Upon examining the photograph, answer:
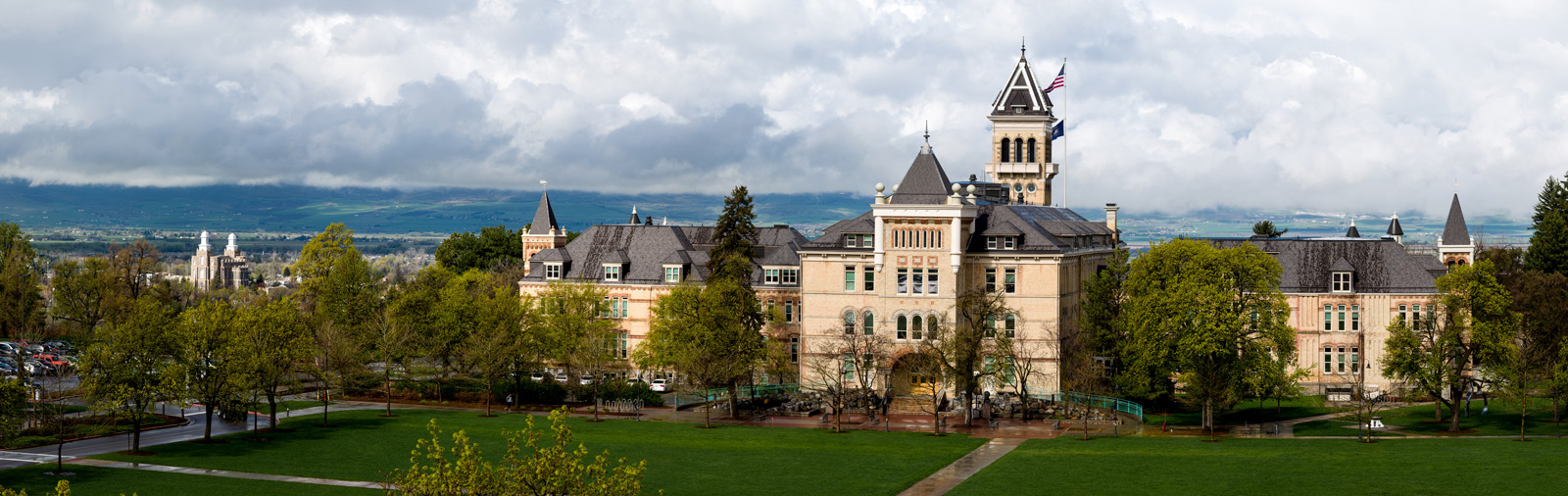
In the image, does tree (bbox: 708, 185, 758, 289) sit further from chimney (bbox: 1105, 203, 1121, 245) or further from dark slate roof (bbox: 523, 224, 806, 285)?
chimney (bbox: 1105, 203, 1121, 245)

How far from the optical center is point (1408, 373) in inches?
3004

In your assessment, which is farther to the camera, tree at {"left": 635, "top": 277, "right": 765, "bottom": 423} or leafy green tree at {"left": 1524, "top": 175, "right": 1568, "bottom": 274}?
leafy green tree at {"left": 1524, "top": 175, "right": 1568, "bottom": 274}

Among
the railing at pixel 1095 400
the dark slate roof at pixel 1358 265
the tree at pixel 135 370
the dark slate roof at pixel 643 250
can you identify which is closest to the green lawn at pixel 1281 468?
the railing at pixel 1095 400

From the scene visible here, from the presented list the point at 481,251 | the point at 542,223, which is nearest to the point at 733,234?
the point at 542,223

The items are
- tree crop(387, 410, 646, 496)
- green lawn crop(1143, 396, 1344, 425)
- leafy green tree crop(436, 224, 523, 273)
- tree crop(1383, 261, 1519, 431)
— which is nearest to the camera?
tree crop(387, 410, 646, 496)

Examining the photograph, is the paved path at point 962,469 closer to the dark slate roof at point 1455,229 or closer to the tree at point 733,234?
the tree at point 733,234

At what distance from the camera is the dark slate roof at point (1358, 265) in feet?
317

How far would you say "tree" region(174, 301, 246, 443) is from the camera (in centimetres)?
7131

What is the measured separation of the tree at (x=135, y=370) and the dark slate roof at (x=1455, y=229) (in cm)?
9618

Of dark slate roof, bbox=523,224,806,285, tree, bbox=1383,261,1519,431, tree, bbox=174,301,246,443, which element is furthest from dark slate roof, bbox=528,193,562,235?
tree, bbox=1383,261,1519,431

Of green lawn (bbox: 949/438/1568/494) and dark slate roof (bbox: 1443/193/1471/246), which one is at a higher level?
dark slate roof (bbox: 1443/193/1471/246)

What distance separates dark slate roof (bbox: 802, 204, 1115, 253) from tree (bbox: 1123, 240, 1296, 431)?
8.63m

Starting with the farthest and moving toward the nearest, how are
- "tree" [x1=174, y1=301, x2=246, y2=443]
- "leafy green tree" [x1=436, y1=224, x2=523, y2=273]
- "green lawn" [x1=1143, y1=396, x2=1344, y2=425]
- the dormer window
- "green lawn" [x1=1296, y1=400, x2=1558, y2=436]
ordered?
"leafy green tree" [x1=436, y1=224, x2=523, y2=273] < the dormer window < "green lawn" [x1=1143, y1=396, x2=1344, y2=425] < "green lawn" [x1=1296, y1=400, x2=1558, y2=436] < "tree" [x1=174, y1=301, x2=246, y2=443]

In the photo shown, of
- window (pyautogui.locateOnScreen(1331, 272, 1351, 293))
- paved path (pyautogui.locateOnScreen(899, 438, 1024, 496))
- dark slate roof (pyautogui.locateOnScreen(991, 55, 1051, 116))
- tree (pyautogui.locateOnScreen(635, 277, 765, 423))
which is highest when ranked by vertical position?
dark slate roof (pyautogui.locateOnScreen(991, 55, 1051, 116))
